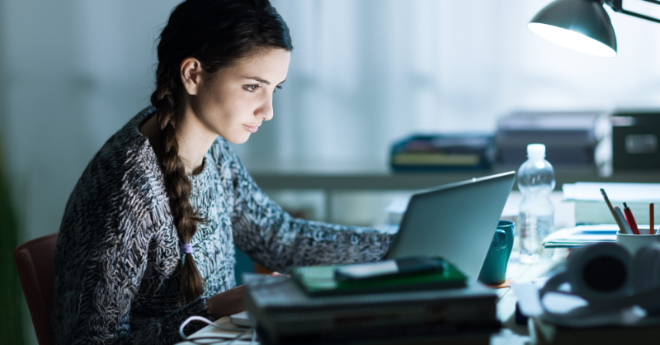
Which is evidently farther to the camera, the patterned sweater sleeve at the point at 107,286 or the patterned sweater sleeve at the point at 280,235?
the patterned sweater sleeve at the point at 280,235

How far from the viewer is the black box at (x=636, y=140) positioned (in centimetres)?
189

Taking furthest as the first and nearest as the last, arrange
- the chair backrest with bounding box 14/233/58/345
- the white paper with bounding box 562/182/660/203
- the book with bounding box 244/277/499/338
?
1. the white paper with bounding box 562/182/660/203
2. the chair backrest with bounding box 14/233/58/345
3. the book with bounding box 244/277/499/338

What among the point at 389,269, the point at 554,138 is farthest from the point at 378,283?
the point at 554,138

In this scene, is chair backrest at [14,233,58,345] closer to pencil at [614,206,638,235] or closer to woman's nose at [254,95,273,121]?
woman's nose at [254,95,273,121]

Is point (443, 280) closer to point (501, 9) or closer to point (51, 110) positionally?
point (501, 9)

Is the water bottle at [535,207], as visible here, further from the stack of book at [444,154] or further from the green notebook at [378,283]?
the green notebook at [378,283]

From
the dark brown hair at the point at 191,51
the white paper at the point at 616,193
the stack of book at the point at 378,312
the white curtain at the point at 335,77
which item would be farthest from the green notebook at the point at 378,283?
the white curtain at the point at 335,77

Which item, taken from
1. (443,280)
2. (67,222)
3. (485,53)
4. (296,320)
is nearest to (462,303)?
(443,280)

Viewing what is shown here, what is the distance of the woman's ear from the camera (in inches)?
46.4

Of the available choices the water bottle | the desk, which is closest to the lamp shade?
the water bottle

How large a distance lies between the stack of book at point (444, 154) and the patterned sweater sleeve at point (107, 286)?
119 centimetres

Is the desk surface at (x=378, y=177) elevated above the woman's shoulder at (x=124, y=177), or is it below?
below

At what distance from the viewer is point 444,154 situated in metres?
2.06

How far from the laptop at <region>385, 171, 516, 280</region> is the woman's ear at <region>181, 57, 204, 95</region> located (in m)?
0.58
